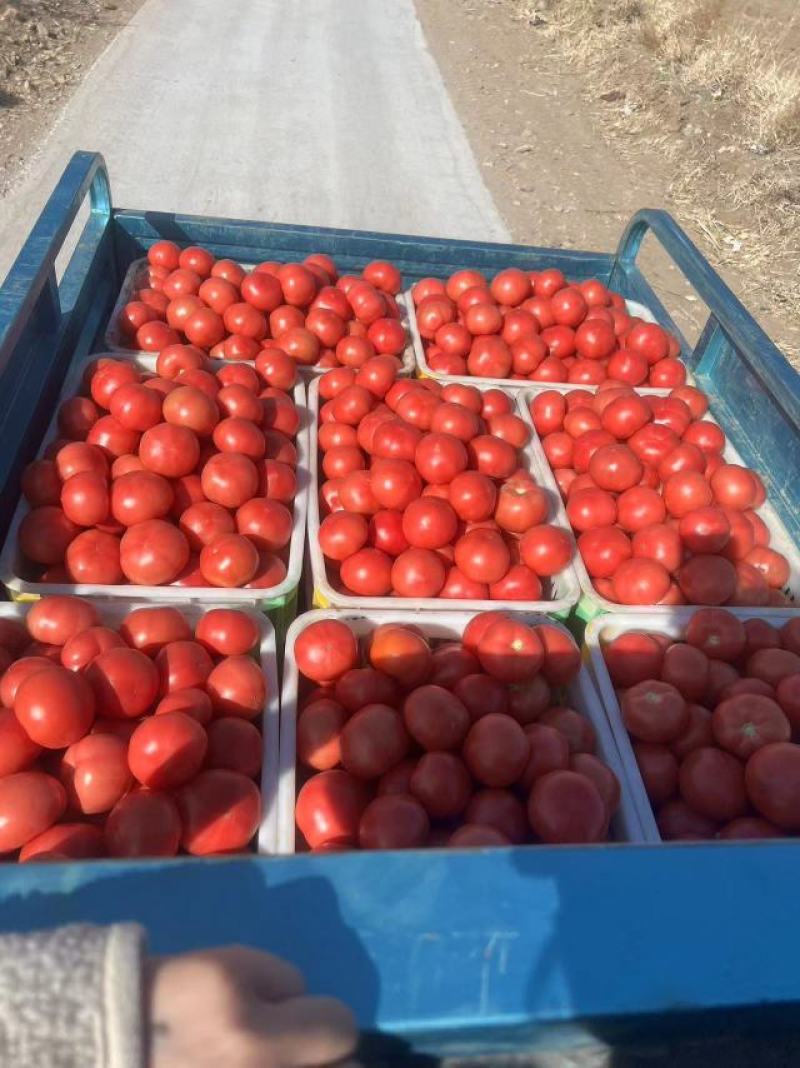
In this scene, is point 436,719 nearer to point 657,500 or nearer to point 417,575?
point 417,575

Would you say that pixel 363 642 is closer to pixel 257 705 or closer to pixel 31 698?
pixel 257 705

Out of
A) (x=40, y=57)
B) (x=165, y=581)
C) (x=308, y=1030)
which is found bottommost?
(x=40, y=57)

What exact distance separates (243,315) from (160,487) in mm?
1080

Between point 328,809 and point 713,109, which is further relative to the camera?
point 713,109

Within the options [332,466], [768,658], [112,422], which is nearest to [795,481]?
[768,658]

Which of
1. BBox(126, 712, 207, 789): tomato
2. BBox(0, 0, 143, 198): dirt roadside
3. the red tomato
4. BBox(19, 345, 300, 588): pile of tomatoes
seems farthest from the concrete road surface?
the red tomato

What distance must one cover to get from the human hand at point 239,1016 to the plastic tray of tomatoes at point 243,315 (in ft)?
8.05

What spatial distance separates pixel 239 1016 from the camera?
2.48ft

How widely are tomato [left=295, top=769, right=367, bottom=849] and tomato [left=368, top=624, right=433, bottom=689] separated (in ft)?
1.04

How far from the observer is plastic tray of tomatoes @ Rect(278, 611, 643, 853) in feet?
5.72

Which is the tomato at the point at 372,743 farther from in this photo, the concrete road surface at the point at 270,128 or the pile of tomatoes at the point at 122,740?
the concrete road surface at the point at 270,128

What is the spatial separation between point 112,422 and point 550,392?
1.59 metres

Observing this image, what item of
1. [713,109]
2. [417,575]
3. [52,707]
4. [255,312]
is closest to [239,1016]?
[52,707]

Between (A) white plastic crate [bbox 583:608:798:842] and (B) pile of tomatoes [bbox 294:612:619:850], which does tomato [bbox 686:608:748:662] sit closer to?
(A) white plastic crate [bbox 583:608:798:842]
